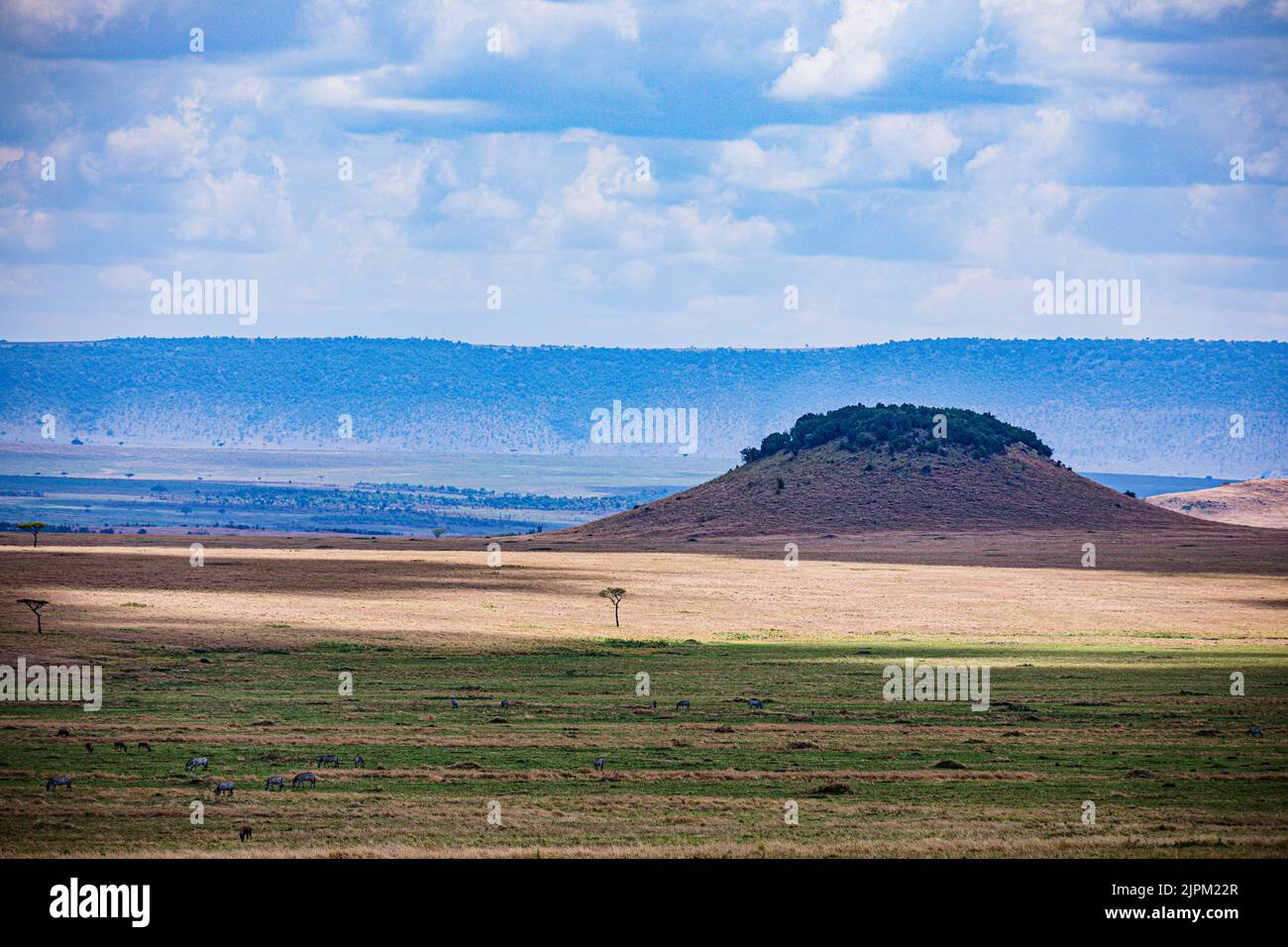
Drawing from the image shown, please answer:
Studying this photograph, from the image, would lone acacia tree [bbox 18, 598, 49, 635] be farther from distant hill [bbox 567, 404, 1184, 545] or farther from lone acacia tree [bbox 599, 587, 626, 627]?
distant hill [bbox 567, 404, 1184, 545]

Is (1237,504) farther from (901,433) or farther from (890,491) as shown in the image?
(890,491)

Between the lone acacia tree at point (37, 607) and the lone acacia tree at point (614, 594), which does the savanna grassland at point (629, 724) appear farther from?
the lone acacia tree at point (614, 594)

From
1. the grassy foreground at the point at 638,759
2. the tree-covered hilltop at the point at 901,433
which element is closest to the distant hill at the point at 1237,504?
the tree-covered hilltop at the point at 901,433

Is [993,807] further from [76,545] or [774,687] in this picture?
[76,545]

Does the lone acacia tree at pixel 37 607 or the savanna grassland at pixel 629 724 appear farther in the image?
the lone acacia tree at pixel 37 607

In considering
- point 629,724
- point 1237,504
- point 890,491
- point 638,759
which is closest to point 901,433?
point 890,491

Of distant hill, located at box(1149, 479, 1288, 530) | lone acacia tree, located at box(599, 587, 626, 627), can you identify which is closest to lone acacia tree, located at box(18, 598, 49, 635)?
lone acacia tree, located at box(599, 587, 626, 627)
